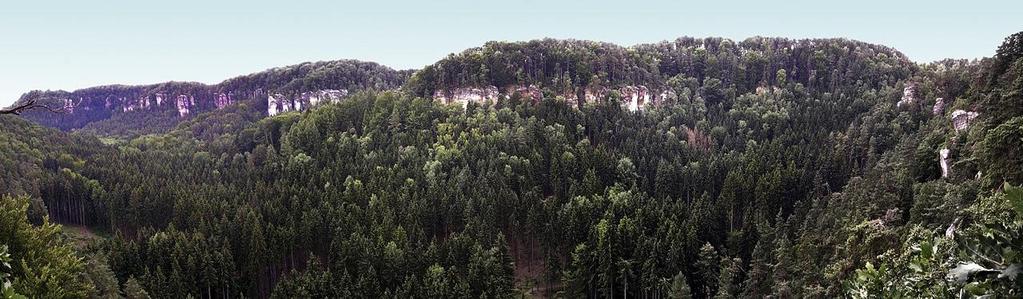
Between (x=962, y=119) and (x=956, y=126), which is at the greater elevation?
(x=962, y=119)

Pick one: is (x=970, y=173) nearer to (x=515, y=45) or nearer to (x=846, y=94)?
(x=846, y=94)

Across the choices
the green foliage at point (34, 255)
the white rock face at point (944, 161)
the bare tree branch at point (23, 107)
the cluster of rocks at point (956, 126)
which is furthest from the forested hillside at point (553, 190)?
the bare tree branch at point (23, 107)

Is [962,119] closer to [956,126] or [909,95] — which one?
[956,126]

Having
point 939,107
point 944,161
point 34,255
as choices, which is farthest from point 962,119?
point 34,255

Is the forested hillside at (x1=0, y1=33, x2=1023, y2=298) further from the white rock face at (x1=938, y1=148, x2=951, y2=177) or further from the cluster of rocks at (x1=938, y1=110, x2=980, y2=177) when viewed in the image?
the white rock face at (x1=938, y1=148, x2=951, y2=177)

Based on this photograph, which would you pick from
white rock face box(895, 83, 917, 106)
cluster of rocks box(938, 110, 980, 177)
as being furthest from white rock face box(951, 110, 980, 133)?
white rock face box(895, 83, 917, 106)

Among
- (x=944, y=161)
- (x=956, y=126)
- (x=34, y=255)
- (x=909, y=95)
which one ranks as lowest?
(x=34, y=255)

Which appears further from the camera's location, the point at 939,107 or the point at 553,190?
the point at 553,190
